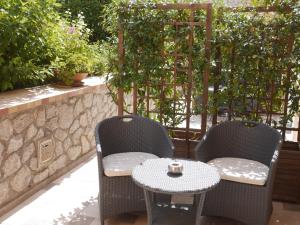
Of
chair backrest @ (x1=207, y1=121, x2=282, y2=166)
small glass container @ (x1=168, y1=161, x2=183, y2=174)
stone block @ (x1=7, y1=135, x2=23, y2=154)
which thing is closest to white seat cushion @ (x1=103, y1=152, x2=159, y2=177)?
small glass container @ (x1=168, y1=161, x2=183, y2=174)

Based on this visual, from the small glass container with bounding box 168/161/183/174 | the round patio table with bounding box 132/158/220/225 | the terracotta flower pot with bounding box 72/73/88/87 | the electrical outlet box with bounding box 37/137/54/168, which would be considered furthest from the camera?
the terracotta flower pot with bounding box 72/73/88/87

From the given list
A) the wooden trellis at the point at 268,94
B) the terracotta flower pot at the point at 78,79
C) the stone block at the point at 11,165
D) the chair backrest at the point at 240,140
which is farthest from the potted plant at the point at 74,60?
the chair backrest at the point at 240,140

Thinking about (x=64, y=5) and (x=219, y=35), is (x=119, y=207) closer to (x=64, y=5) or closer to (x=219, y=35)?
(x=219, y=35)

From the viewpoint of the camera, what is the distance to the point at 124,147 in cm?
351

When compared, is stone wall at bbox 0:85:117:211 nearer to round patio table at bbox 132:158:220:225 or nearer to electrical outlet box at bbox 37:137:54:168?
electrical outlet box at bbox 37:137:54:168

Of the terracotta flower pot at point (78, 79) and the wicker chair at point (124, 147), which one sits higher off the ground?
the terracotta flower pot at point (78, 79)

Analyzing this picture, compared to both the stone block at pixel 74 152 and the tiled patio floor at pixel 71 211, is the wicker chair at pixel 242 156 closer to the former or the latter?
the tiled patio floor at pixel 71 211

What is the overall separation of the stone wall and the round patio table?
4.31 feet

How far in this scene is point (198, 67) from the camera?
3662 mm

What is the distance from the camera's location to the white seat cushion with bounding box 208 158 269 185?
9.60ft

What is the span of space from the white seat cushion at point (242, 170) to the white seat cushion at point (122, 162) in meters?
0.61

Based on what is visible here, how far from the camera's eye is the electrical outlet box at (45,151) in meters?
3.81

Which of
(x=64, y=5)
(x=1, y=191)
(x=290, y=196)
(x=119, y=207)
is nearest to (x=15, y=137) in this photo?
(x=1, y=191)

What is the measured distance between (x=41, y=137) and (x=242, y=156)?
2.01 m
